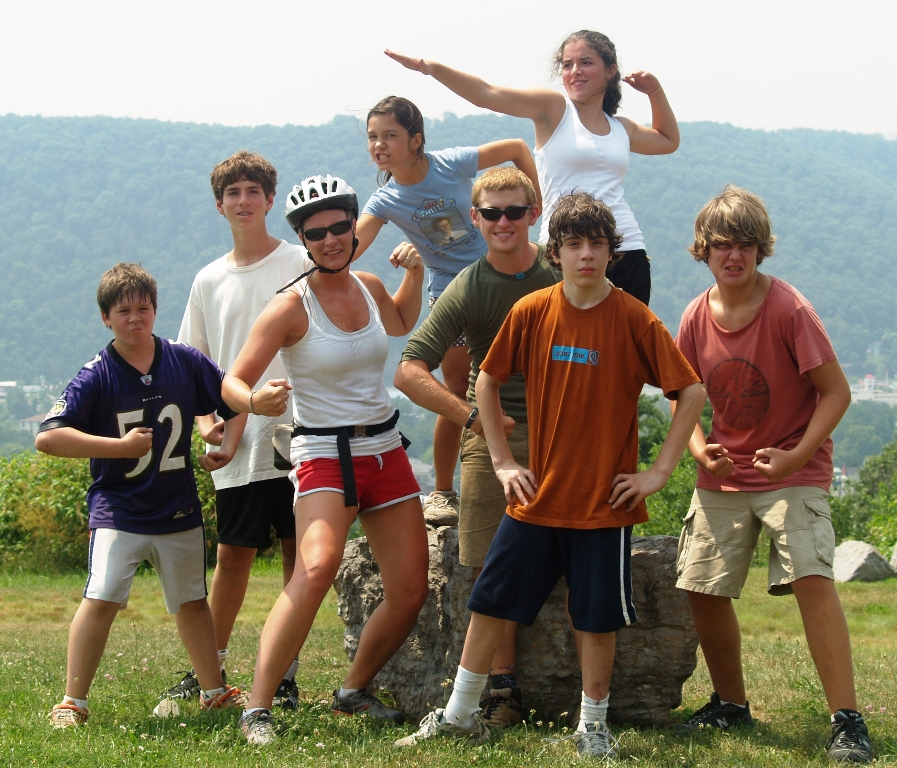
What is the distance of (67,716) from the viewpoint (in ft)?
15.5

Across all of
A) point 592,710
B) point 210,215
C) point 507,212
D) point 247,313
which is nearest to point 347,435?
point 247,313

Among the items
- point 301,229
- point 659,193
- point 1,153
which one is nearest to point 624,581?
point 301,229

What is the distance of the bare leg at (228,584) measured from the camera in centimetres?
549

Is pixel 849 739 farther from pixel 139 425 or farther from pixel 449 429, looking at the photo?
pixel 139 425

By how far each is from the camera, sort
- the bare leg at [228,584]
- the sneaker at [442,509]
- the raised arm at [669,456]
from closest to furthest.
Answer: the raised arm at [669,456] < the bare leg at [228,584] < the sneaker at [442,509]

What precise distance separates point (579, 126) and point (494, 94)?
1.59ft

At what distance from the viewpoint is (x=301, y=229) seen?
4.89 meters

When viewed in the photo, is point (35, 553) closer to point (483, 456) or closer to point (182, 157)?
point (483, 456)

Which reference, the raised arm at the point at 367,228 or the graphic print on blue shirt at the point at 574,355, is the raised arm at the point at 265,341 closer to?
the raised arm at the point at 367,228

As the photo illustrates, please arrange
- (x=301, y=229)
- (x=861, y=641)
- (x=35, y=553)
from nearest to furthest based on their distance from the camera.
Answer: (x=301, y=229), (x=861, y=641), (x=35, y=553)

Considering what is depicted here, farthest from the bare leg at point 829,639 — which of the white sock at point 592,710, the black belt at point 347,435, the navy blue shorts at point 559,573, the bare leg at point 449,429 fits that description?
the bare leg at point 449,429

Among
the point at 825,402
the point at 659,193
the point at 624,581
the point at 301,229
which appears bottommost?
the point at 624,581

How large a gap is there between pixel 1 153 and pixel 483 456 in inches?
7674

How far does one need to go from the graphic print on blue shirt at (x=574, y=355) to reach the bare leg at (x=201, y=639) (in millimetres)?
2118
